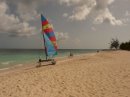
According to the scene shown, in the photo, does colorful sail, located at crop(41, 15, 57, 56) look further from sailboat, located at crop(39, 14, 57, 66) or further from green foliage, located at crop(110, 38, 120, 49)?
green foliage, located at crop(110, 38, 120, 49)

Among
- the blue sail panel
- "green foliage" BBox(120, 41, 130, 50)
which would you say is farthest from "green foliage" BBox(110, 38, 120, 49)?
the blue sail panel

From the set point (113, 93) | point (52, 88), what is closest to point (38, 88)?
point (52, 88)

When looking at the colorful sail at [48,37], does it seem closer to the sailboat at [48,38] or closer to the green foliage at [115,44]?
the sailboat at [48,38]

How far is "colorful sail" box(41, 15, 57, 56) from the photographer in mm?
21391

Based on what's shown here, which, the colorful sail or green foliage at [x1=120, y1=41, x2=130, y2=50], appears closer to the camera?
the colorful sail

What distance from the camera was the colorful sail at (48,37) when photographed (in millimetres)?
21391

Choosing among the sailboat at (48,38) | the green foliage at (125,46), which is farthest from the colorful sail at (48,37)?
the green foliage at (125,46)

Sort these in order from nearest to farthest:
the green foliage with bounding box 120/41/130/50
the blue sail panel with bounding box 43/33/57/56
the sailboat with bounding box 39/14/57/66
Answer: the sailboat with bounding box 39/14/57/66, the blue sail panel with bounding box 43/33/57/56, the green foliage with bounding box 120/41/130/50

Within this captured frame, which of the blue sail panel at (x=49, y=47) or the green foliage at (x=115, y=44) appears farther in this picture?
the green foliage at (x=115, y=44)

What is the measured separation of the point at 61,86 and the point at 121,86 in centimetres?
292

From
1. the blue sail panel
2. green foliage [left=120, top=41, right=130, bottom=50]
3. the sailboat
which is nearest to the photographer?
the sailboat

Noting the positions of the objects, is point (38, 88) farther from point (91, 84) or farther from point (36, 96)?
point (91, 84)

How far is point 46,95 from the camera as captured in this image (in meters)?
8.48

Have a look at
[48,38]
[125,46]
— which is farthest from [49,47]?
[125,46]
